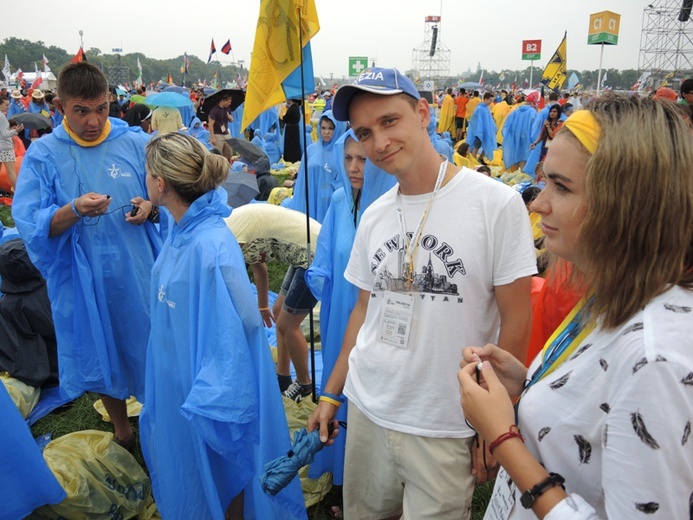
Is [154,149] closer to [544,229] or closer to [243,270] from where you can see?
[243,270]

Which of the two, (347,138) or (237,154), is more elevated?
(347,138)

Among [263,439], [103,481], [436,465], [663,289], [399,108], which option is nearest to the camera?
[663,289]

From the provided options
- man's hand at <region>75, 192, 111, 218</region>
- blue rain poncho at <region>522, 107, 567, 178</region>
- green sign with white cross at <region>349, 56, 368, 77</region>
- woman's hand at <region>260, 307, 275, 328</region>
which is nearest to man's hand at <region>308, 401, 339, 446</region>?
man's hand at <region>75, 192, 111, 218</region>

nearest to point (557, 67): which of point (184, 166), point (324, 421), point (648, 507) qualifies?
point (184, 166)

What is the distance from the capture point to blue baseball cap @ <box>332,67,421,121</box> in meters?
1.86

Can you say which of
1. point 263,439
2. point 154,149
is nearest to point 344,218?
point 154,149

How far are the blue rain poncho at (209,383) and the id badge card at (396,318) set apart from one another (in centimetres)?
72

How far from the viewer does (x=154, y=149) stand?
246 centimetres

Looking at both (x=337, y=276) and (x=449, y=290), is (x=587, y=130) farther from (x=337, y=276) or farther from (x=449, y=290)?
(x=337, y=276)

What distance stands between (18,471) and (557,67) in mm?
17255

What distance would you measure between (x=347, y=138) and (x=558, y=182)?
6.33 feet

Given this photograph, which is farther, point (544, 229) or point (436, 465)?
point (436, 465)

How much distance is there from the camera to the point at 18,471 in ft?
8.07

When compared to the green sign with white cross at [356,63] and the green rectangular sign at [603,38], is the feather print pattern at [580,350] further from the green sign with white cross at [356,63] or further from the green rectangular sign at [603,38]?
the green sign with white cross at [356,63]
